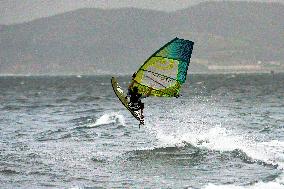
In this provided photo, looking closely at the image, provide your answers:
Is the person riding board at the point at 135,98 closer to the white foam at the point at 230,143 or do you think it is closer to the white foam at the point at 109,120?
the white foam at the point at 230,143

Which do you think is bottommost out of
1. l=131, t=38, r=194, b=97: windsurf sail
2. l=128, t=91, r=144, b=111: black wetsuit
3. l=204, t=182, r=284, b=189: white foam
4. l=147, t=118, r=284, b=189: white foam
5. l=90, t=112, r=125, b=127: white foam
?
l=90, t=112, r=125, b=127: white foam

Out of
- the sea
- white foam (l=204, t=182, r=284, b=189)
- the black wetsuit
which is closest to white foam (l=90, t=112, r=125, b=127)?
the sea

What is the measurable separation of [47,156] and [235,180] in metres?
11.2

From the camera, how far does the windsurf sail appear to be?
26.5m

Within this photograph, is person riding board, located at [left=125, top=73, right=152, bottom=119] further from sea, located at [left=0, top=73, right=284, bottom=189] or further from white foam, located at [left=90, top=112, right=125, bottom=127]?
white foam, located at [left=90, top=112, right=125, bottom=127]

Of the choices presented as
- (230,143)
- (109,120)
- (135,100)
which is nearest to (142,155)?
(135,100)

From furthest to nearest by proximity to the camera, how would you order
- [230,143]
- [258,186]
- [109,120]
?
[109,120] → [230,143] → [258,186]

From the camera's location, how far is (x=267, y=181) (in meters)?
23.6

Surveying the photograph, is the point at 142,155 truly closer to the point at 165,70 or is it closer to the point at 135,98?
the point at 135,98

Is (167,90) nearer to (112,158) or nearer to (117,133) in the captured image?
(112,158)

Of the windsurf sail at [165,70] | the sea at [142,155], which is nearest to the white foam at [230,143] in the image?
the sea at [142,155]

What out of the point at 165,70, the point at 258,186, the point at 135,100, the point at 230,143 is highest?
the point at 165,70

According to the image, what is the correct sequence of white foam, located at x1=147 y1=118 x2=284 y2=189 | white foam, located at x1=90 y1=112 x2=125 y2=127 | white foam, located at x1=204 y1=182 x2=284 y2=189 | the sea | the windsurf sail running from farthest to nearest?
white foam, located at x1=90 y1=112 x2=125 y2=127, the windsurf sail, the sea, white foam, located at x1=147 y1=118 x2=284 y2=189, white foam, located at x1=204 y1=182 x2=284 y2=189

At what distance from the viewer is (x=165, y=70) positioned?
89.7 ft
